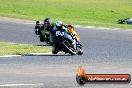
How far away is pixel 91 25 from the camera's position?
1607 inches

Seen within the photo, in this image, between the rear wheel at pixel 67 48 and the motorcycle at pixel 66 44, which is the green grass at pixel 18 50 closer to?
the motorcycle at pixel 66 44

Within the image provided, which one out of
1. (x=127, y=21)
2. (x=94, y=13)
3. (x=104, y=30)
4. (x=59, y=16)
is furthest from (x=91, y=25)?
(x=94, y=13)

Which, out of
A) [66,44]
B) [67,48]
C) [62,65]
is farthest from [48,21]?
[62,65]

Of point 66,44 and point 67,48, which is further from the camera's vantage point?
point 66,44

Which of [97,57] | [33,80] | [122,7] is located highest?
[33,80]

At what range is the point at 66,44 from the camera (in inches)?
860

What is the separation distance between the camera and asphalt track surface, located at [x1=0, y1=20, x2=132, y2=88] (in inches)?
521

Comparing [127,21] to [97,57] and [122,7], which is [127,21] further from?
[97,57]

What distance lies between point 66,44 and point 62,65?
4307 mm

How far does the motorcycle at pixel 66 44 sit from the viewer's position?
21644 mm

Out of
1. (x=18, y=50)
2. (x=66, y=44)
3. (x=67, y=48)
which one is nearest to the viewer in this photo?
(x=67, y=48)

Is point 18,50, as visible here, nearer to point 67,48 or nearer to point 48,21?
point 67,48

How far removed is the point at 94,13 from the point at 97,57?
38.0 meters

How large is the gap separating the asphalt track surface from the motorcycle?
1.42ft
